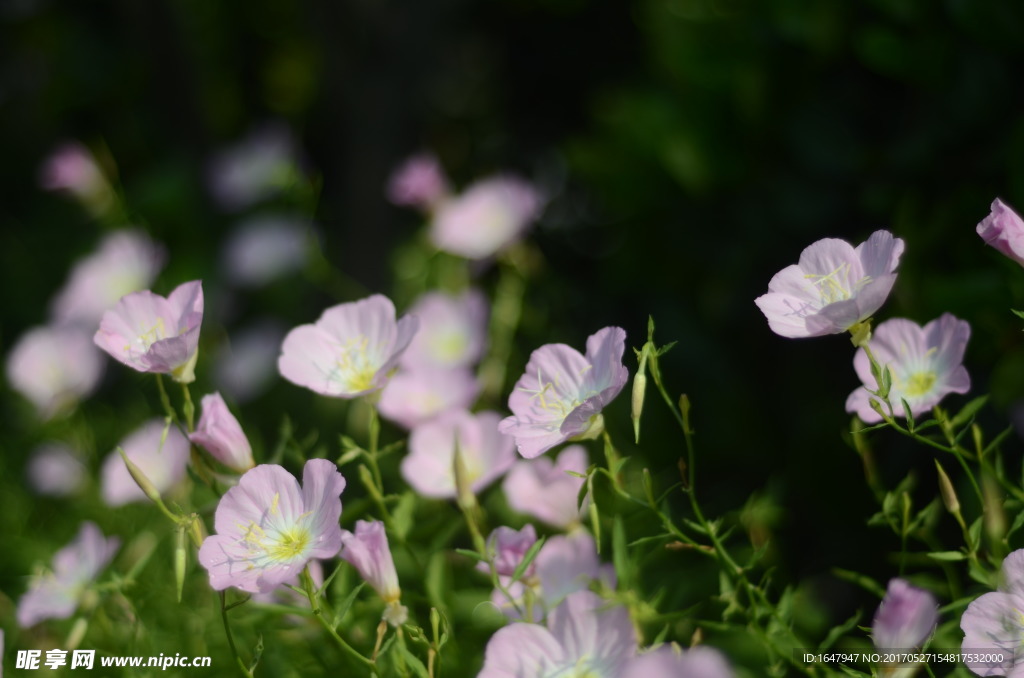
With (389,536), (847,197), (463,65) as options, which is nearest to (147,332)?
(389,536)

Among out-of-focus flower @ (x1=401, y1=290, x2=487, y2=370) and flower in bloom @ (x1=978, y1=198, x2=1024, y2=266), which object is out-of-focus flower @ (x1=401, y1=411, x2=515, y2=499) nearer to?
out-of-focus flower @ (x1=401, y1=290, x2=487, y2=370)

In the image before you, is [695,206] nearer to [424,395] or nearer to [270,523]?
[424,395]

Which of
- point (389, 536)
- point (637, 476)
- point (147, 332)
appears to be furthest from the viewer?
point (637, 476)

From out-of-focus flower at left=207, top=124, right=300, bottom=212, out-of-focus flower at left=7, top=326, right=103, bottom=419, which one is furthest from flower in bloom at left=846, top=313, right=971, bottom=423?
out-of-focus flower at left=207, top=124, right=300, bottom=212

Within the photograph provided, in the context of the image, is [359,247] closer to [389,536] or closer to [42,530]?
[42,530]

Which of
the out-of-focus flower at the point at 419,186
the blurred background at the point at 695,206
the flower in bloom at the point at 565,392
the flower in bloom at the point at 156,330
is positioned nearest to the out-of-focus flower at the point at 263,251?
the blurred background at the point at 695,206

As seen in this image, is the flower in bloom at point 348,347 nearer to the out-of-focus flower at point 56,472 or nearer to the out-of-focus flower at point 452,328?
the out-of-focus flower at point 452,328

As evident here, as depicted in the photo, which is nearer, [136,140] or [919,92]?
[919,92]
